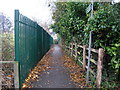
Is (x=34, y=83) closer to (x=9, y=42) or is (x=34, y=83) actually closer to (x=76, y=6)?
(x=9, y=42)

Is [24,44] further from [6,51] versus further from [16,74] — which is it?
[16,74]

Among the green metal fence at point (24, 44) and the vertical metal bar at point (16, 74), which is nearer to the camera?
the vertical metal bar at point (16, 74)

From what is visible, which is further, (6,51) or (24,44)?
(24,44)

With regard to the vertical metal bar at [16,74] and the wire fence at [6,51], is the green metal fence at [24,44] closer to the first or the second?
the vertical metal bar at [16,74]

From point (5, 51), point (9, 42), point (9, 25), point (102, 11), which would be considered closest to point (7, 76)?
point (5, 51)

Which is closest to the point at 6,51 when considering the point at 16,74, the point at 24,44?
the point at 24,44

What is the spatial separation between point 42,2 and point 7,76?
31.7 feet

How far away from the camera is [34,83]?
13.7 feet

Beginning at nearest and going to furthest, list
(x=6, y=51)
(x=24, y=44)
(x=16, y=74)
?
(x=16, y=74) → (x=6, y=51) → (x=24, y=44)

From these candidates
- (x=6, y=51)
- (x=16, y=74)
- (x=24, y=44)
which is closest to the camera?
(x=16, y=74)

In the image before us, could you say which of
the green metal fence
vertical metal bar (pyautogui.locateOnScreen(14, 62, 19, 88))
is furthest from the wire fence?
the green metal fence

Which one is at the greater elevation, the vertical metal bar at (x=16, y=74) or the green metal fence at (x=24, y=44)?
the green metal fence at (x=24, y=44)

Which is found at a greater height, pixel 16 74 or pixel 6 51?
pixel 6 51

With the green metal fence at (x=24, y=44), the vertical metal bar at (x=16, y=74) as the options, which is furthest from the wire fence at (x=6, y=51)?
the green metal fence at (x=24, y=44)
